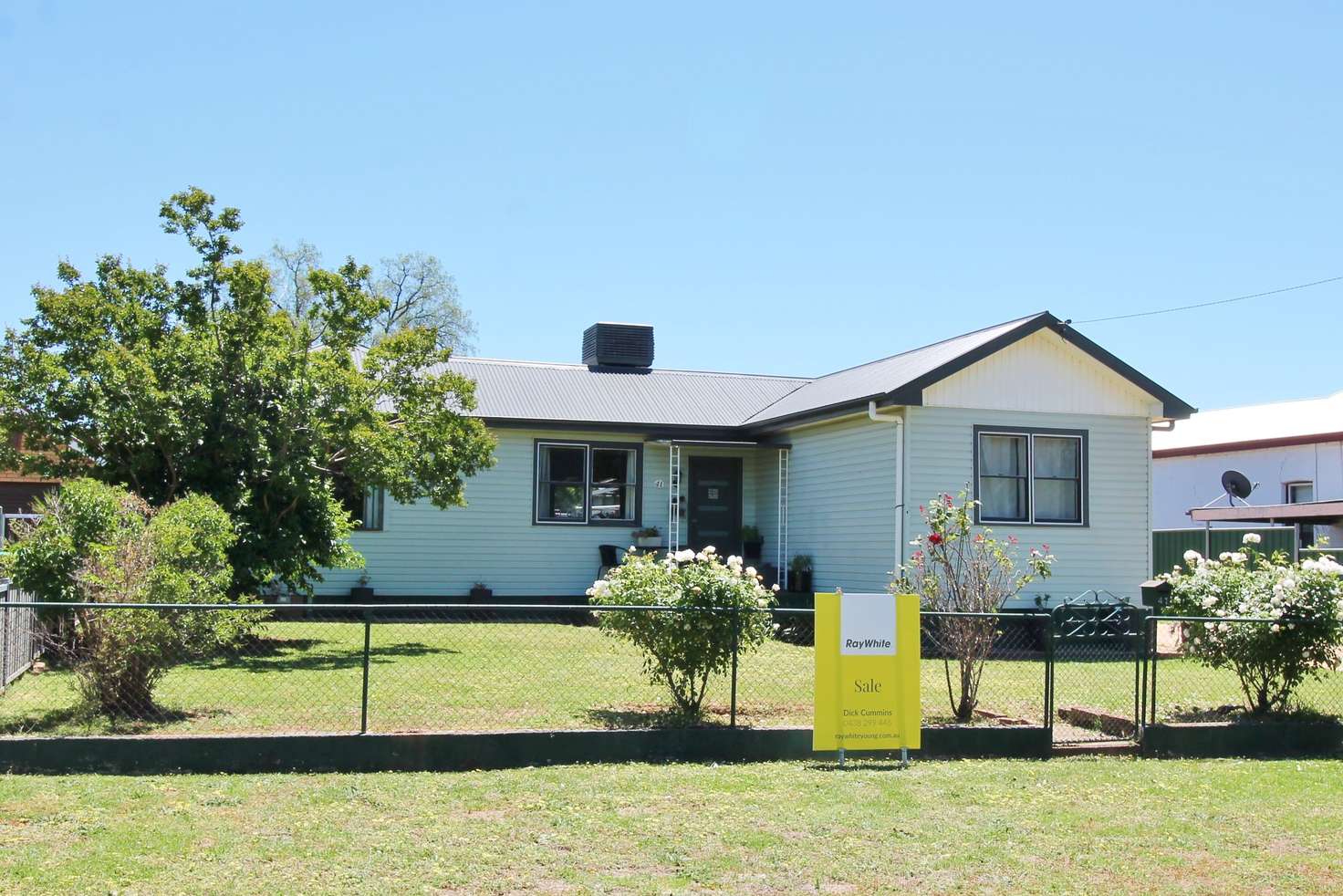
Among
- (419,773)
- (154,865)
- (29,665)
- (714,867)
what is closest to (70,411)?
(29,665)

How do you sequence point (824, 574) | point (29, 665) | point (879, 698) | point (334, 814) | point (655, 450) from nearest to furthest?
point (334, 814) → point (879, 698) → point (29, 665) → point (824, 574) → point (655, 450)

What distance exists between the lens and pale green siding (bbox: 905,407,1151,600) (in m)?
17.0

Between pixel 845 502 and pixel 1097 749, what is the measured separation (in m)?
8.84

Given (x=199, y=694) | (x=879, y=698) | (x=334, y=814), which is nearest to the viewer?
(x=334, y=814)

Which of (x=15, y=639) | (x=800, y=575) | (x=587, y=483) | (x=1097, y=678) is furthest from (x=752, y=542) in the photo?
(x=15, y=639)

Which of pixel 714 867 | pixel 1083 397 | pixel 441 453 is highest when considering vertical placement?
pixel 1083 397

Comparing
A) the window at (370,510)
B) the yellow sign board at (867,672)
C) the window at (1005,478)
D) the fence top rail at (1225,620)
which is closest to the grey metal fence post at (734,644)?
the yellow sign board at (867,672)

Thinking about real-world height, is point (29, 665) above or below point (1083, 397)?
below

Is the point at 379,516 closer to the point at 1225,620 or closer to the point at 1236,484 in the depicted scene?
the point at 1225,620

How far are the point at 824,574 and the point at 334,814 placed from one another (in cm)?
1254

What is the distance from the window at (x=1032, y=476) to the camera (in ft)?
57.4

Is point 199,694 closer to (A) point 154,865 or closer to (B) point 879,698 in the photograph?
(A) point 154,865

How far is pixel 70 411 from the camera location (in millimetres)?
13203

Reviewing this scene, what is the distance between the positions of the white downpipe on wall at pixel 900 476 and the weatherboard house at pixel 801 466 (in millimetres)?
29
